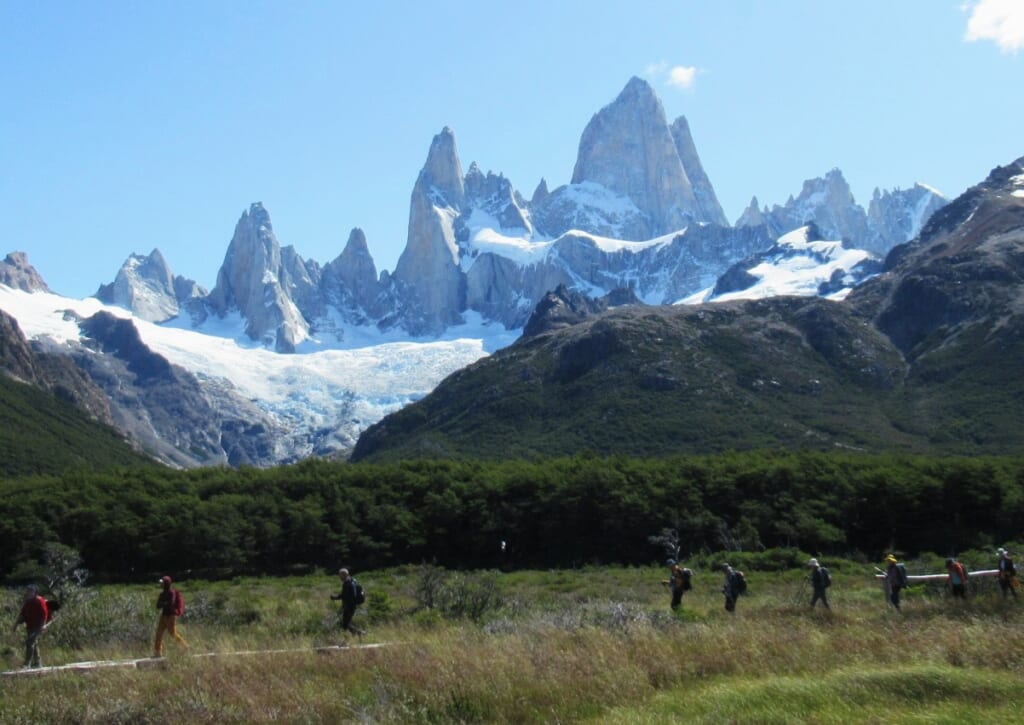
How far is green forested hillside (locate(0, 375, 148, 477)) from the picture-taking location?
111 metres

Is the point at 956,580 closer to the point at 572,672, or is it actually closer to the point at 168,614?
the point at 572,672

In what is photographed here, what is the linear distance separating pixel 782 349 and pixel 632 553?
10137 cm

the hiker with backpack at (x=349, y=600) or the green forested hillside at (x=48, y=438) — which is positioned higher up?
the green forested hillside at (x=48, y=438)

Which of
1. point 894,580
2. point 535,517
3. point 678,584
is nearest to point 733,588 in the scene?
point 678,584

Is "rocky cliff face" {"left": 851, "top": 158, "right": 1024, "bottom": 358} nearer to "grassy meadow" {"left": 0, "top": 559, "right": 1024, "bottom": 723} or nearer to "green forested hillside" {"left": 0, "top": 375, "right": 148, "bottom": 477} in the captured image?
"green forested hillside" {"left": 0, "top": 375, "right": 148, "bottom": 477}

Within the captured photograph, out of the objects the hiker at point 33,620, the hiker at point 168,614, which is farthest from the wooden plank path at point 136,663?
the hiker at point 33,620

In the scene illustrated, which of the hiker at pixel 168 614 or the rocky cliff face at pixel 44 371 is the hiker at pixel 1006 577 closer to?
the hiker at pixel 168 614

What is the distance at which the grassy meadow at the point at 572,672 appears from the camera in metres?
11.3

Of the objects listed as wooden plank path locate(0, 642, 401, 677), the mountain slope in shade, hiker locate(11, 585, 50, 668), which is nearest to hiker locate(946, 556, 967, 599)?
wooden plank path locate(0, 642, 401, 677)

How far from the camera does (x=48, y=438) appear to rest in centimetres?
12612

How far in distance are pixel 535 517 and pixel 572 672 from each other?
4662 centimetres

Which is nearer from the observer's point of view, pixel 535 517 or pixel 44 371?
pixel 535 517

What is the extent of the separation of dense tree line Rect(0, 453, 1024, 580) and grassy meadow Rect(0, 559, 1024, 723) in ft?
113

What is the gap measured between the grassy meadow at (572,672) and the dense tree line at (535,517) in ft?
113
